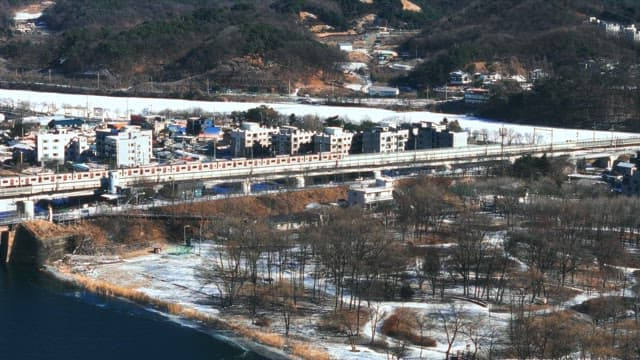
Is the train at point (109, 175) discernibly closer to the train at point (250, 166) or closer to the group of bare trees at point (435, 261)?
the train at point (250, 166)

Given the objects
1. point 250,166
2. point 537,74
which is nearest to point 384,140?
point 250,166

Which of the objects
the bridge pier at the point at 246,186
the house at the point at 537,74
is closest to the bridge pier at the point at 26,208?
the bridge pier at the point at 246,186

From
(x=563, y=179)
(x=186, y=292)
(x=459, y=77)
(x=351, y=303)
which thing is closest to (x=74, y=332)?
(x=186, y=292)

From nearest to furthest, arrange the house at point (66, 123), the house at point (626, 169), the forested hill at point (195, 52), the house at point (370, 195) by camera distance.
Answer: the house at point (370, 195)
the house at point (626, 169)
the house at point (66, 123)
the forested hill at point (195, 52)

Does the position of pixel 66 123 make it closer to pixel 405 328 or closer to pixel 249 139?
pixel 249 139

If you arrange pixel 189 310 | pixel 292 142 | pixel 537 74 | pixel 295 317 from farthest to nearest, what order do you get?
pixel 537 74 → pixel 292 142 → pixel 189 310 → pixel 295 317

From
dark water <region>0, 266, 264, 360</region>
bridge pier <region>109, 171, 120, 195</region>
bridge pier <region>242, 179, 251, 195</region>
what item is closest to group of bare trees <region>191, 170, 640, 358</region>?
dark water <region>0, 266, 264, 360</region>
